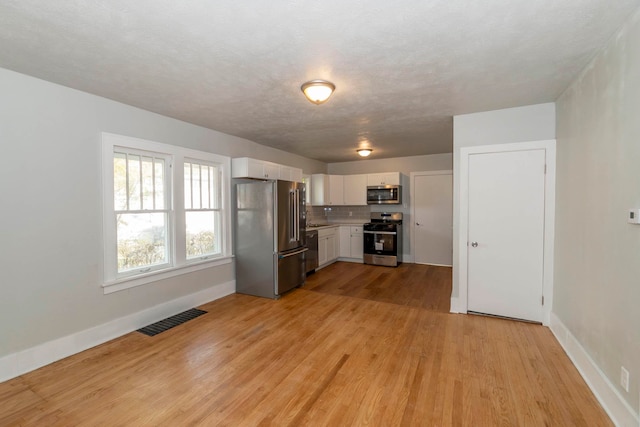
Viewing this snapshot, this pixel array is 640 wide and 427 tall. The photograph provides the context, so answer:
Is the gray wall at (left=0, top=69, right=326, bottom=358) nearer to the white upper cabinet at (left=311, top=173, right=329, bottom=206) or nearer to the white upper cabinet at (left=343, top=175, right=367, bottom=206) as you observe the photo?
the white upper cabinet at (left=311, top=173, right=329, bottom=206)

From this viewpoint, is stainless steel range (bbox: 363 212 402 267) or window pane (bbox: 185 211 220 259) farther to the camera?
stainless steel range (bbox: 363 212 402 267)

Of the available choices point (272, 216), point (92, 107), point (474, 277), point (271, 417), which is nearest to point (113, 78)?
point (92, 107)

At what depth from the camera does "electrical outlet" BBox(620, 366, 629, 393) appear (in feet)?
5.72

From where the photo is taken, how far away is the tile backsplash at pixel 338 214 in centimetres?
731

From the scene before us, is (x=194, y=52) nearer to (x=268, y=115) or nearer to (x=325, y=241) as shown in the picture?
(x=268, y=115)

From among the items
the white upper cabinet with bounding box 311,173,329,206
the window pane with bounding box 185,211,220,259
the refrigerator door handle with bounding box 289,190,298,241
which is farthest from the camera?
the white upper cabinet with bounding box 311,173,329,206

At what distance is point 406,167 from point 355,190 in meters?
1.34

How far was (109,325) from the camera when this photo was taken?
302 cm

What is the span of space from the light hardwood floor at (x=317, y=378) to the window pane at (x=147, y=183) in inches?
59.2

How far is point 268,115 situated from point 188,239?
205 cm

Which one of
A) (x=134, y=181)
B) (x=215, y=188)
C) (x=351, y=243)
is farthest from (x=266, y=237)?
(x=351, y=243)

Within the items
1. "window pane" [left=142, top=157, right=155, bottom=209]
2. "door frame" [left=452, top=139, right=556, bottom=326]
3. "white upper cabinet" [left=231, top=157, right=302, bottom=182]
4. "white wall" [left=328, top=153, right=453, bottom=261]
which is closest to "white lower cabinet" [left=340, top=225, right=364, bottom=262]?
"white wall" [left=328, top=153, right=453, bottom=261]

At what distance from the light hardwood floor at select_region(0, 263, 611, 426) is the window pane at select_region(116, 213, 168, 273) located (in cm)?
83

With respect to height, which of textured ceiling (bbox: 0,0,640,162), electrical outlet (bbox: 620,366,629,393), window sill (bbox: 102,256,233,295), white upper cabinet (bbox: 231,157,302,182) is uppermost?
textured ceiling (bbox: 0,0,640,162)
